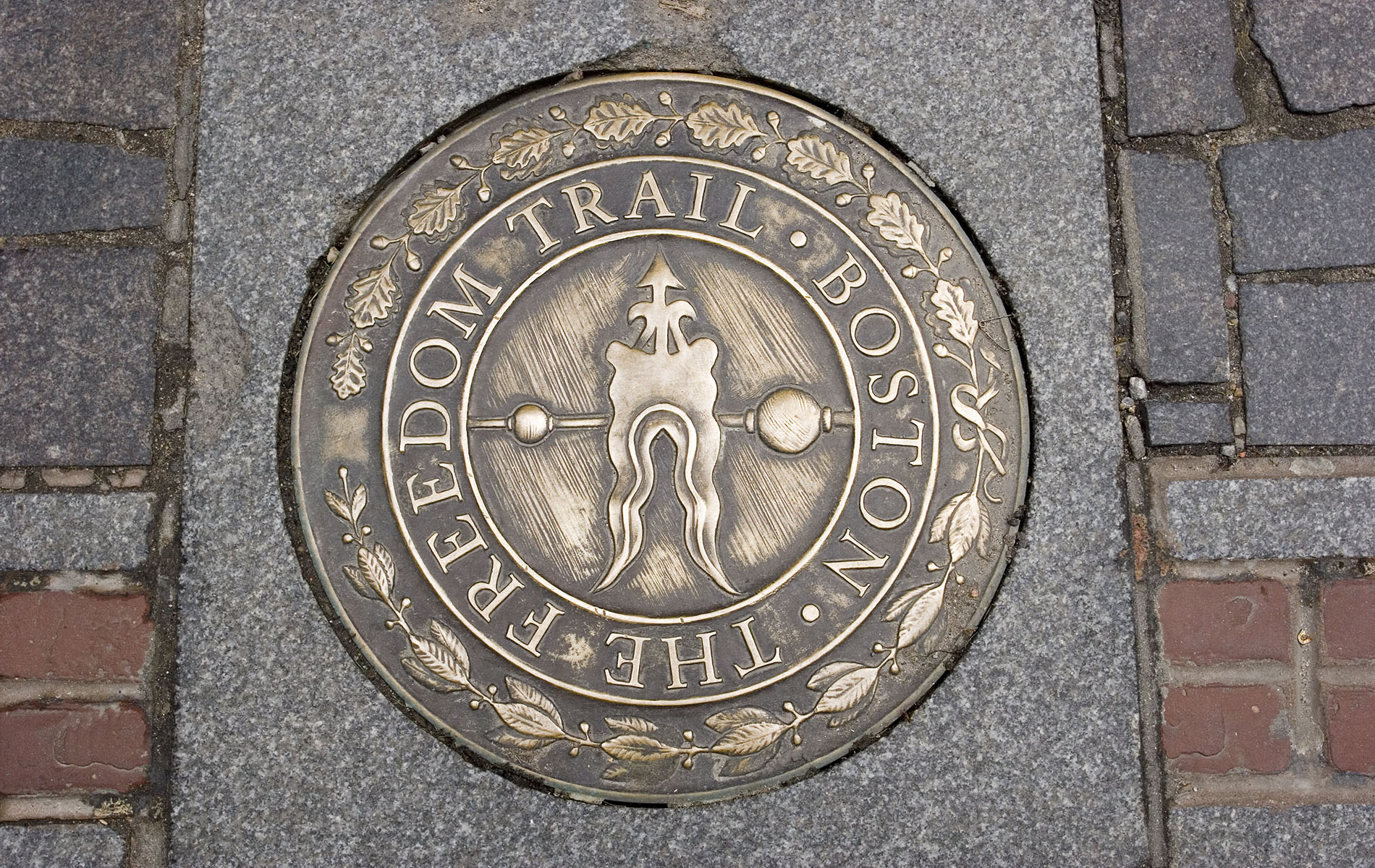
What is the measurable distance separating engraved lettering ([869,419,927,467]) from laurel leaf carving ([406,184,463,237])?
2.88ft

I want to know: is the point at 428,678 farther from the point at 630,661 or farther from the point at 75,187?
the point at 75,187

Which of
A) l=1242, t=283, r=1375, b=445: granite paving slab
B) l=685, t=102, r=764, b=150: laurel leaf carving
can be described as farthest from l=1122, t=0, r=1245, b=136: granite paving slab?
l=685, t=102, r=764, b=150: laurel leaf carving

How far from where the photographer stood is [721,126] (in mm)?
1824

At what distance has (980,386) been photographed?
1.78m

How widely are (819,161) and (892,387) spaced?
17.9 inches

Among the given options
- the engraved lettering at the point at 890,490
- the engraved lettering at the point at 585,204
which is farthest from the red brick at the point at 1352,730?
the engraved lettering at the point at 585,204

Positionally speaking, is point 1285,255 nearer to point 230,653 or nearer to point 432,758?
point 432,758

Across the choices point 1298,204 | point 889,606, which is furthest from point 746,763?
point 1298,204

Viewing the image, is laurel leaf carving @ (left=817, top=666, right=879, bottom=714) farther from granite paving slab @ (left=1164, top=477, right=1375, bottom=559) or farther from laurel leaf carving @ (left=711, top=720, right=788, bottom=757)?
granite paving slab @ (left=1164, top=477, right=1375, bottom=559)

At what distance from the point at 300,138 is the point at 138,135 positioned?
0.34m

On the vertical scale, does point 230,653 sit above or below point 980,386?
below

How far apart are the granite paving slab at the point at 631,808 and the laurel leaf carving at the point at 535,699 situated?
15 cm

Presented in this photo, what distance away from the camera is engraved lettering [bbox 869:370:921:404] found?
5.80 ft

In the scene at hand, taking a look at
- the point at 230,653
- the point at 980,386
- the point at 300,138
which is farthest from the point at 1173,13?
the point at 230,653
